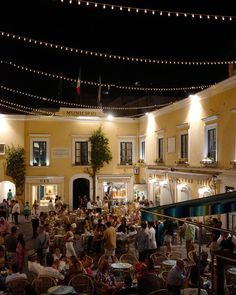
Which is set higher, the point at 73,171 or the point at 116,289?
the point at 73,171

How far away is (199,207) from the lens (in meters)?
5.40

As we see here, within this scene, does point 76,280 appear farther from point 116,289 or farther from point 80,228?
point 80,228

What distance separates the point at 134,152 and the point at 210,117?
12162 millimetres

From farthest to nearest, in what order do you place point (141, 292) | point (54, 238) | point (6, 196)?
1. point (6, 196)
2. point (54, 238)
3. point (141, 292)

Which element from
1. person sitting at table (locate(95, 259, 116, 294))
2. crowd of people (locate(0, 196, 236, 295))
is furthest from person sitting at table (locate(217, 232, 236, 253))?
person sitting at table (locate(95, 259, 116, 294))

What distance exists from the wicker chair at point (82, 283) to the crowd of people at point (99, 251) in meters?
0.22

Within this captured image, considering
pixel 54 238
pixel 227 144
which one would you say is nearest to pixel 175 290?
pixel 54 238

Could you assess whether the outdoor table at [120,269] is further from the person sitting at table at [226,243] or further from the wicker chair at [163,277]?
the person sitting at table at [226,243]

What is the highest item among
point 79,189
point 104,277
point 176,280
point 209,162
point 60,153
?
point 60,153

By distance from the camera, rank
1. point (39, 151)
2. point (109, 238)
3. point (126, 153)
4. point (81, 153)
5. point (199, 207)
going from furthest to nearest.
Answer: point (126, 153) < point (81, 153) < point (39, 151) < point (109, 238) < point (199, 207)

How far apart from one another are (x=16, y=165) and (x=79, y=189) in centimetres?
518

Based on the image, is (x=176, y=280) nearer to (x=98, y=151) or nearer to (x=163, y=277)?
(x=163, y=277)

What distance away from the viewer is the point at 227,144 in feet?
60.1

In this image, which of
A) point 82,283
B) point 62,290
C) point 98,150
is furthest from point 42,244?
point 98,150
